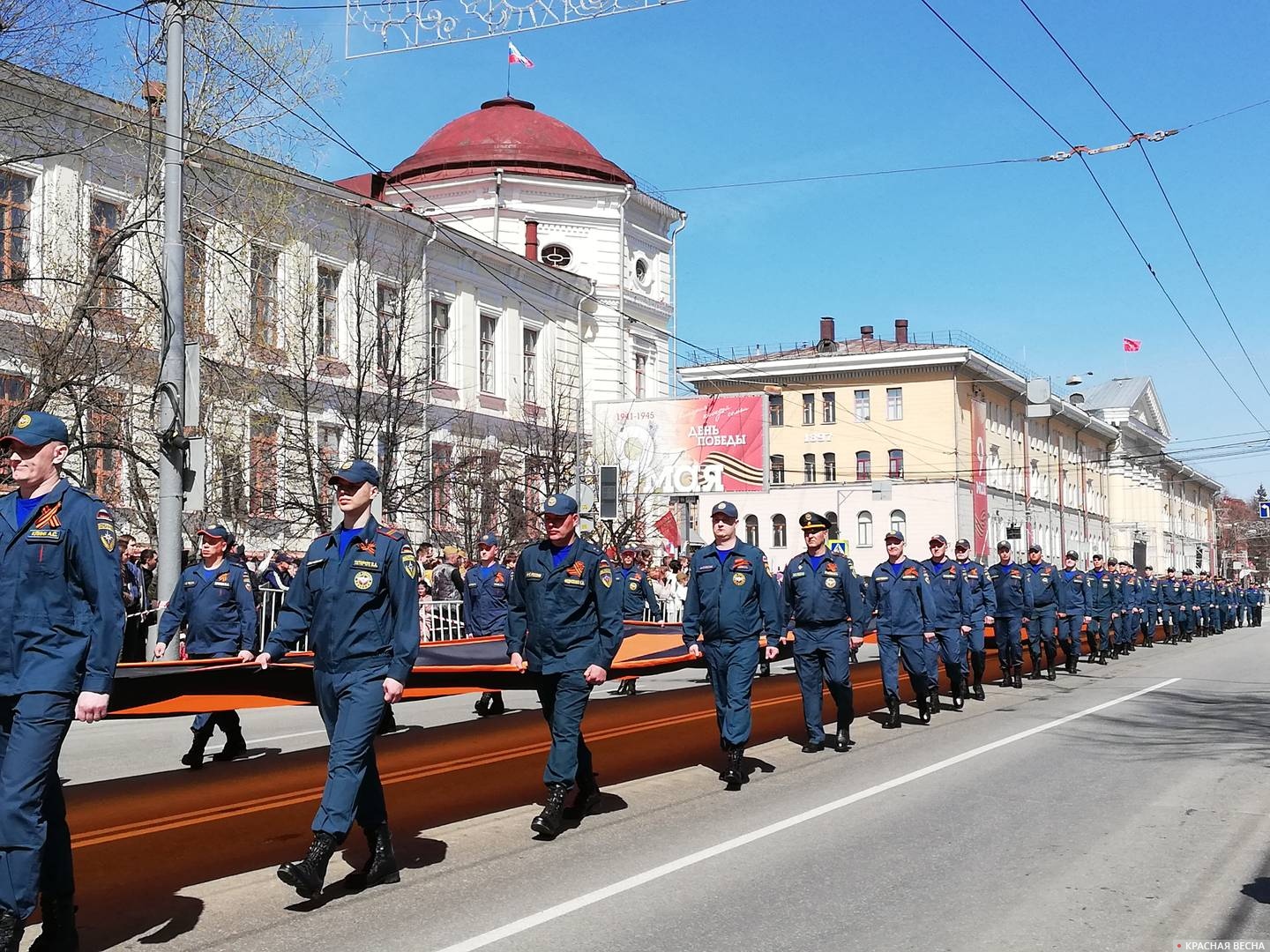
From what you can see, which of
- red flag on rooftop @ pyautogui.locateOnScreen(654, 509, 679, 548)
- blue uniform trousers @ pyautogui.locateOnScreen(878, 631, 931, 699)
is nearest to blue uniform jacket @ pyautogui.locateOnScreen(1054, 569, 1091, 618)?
blue uniform trousers @ pyautogui.locateOnScreen(878, 631, 931, 699)

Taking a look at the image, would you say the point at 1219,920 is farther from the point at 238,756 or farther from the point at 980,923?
the point at 238,756

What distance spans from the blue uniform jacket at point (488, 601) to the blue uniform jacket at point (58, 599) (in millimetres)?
12262

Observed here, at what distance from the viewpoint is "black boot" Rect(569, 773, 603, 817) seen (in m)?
8.58

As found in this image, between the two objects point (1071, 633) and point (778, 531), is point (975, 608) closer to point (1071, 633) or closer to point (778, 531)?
point (1071, 633)

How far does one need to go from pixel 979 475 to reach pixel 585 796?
66.0m

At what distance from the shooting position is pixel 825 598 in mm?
12086

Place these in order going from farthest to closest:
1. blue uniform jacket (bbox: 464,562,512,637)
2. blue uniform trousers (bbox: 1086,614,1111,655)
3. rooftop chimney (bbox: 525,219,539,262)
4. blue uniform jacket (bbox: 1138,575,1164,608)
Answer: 1. rooftop chimney (bbox: 525,219,539,262)
2. blue uniform jacket (bbox: 1138,575,1164,608)
3. blue uniform trousers (bbox: 1086,614,1111,655)
4. blue uniform jacket (bbox: 464,562,512,637)

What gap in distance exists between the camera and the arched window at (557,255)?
163 feet

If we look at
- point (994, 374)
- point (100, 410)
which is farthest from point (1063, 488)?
point (100, 410)

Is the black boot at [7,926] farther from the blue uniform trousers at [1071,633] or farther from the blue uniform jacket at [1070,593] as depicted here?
the blue uniform trousers at [1071,633]

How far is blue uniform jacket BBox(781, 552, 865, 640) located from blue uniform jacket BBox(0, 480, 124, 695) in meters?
7.42

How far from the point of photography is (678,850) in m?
7.75

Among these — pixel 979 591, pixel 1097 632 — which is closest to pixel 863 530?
pixel 1097 632

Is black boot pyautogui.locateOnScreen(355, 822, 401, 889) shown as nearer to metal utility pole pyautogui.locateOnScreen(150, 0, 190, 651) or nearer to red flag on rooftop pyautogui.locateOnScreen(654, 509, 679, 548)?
metal utility pole pyautogui.locateOnScreen(150, 0, 190, 651)
